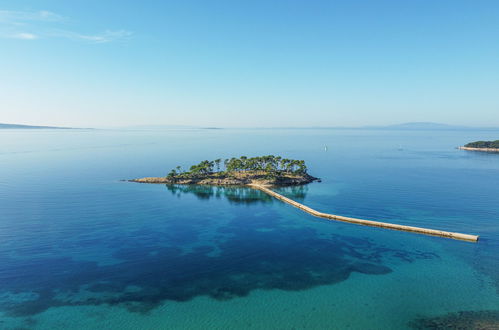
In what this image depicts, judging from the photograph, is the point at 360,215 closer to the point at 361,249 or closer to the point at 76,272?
the point at 361,249

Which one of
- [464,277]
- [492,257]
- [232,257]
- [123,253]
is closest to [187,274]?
[232,257]

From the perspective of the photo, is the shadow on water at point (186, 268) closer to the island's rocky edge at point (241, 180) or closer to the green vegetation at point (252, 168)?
the island's rocky edge at point (241, 180)

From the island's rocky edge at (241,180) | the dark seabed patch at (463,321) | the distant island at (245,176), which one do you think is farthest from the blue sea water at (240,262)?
the distant island at (245,176)

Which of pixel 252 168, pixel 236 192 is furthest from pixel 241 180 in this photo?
pixel 236 192

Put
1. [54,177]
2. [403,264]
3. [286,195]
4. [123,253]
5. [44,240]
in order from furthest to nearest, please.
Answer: [54,177] < [286,195] < [44,240] < [123,253] < [403,264]

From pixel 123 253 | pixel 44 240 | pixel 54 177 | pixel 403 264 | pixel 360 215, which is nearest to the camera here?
pixel 403 264

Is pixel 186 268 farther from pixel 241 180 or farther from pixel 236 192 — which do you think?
pixel 241 180
